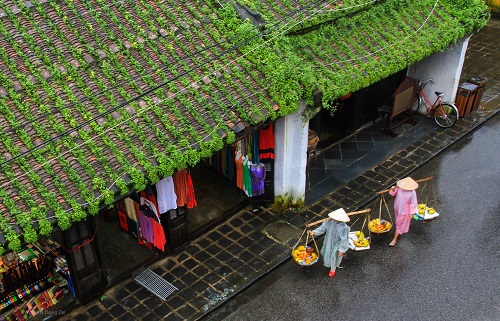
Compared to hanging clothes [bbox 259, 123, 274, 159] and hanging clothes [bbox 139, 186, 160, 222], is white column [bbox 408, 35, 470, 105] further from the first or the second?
hanging clothes [bbox 139, 186, 160, 222]

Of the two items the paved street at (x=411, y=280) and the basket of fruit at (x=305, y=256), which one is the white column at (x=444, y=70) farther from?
the basket of fruit at (x=305, y=256)

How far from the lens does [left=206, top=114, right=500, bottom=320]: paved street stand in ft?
39.4

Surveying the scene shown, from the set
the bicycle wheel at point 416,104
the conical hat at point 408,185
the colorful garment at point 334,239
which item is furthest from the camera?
the bicycle wheel at point 416,104

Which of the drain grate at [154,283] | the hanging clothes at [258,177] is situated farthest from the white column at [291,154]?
the drain grate at [154,283]

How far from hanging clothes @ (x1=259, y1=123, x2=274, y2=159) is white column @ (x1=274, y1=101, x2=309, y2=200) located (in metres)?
0.12

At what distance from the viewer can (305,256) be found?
1305 cm

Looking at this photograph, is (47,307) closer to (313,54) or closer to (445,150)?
(313,54)

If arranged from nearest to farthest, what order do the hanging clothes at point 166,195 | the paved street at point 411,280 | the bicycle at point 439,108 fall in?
1. the paved street at point 411,280
2. the hanging clothes at point 166,195
3. the bicycle at point 439,108

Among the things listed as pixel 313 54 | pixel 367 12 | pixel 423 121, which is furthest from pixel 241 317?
pixel 423 121

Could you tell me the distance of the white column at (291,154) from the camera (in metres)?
13.5

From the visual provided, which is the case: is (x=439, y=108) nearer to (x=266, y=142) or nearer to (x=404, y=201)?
(x=404, y=201)

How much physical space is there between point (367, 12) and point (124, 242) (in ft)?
29.5

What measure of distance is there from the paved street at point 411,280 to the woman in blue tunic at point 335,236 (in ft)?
1.89

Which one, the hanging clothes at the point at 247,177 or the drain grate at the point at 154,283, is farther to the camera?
the hanging clothes at the point at 247,177
